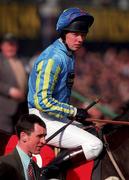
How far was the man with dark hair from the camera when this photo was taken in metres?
6.64

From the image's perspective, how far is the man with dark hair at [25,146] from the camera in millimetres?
6641

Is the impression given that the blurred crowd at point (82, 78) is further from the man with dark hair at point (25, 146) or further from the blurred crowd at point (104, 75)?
the man with dark hair at point (25, 146)

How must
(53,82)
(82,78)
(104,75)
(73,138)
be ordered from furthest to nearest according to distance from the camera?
(104,75), (82,78), (73,138), (53,82)

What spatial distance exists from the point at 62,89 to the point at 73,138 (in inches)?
18.5

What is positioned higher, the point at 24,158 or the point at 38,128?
the point at 38,128

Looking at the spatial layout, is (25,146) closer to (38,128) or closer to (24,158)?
(24,158)

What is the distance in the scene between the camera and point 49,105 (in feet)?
26.1

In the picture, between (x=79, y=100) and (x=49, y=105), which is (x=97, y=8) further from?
(x=49, y=105)

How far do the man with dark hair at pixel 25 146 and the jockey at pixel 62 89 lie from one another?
39.5 inches

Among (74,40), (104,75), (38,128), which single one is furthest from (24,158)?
(104,75)

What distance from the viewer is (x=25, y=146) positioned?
6762 mm

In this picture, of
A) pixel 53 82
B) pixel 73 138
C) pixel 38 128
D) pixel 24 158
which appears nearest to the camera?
pixel 24 158

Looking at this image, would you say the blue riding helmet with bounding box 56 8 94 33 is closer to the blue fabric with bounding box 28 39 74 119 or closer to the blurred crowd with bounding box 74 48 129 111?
the blue fabric with bounding box 28 39 74 119

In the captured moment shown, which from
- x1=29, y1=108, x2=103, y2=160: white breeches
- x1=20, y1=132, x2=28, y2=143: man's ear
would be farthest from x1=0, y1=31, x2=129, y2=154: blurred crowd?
x1=20, y1=132, x2=28, y2=143: man's ear
